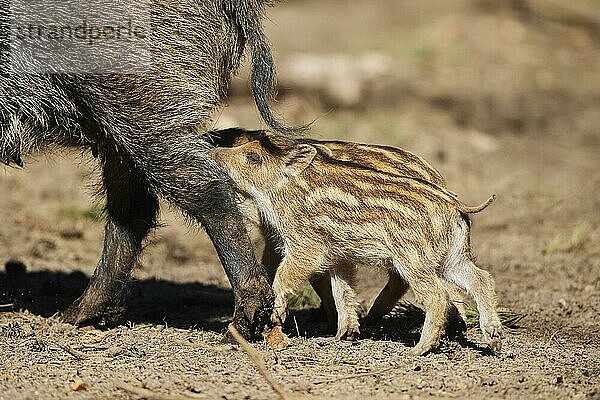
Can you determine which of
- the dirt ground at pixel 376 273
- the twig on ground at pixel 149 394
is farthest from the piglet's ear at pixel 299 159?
the twig on ground at pixel 149 394

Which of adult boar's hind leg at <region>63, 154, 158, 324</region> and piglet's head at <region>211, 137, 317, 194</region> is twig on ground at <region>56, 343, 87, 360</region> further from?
piglet's head at <region>211, 137, 317, 194</region>

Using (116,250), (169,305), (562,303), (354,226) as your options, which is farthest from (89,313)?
(562,303)

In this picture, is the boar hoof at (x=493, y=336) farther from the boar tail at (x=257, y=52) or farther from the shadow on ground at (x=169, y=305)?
the boar tail at (x=257, y=52)

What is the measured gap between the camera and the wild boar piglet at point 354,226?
4719 mm

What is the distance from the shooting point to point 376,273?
22.7 ft

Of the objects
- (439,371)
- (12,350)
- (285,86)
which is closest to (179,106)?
(12,350)

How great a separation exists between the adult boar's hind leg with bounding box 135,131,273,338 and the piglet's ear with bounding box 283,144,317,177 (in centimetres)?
39

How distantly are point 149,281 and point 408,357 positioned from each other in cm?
→ 256

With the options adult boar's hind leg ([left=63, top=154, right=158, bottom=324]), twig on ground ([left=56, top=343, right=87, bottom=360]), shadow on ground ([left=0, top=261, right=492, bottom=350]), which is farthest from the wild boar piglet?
twig on ground ([left=56, top=343, right=87, bottom=360])

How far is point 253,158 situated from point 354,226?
745 mm

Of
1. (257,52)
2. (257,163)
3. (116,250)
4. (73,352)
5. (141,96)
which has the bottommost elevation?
(73,352)

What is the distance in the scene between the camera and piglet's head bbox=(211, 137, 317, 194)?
205 inches

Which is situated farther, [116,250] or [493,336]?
[116,250]

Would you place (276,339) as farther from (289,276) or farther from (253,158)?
(253,158)
